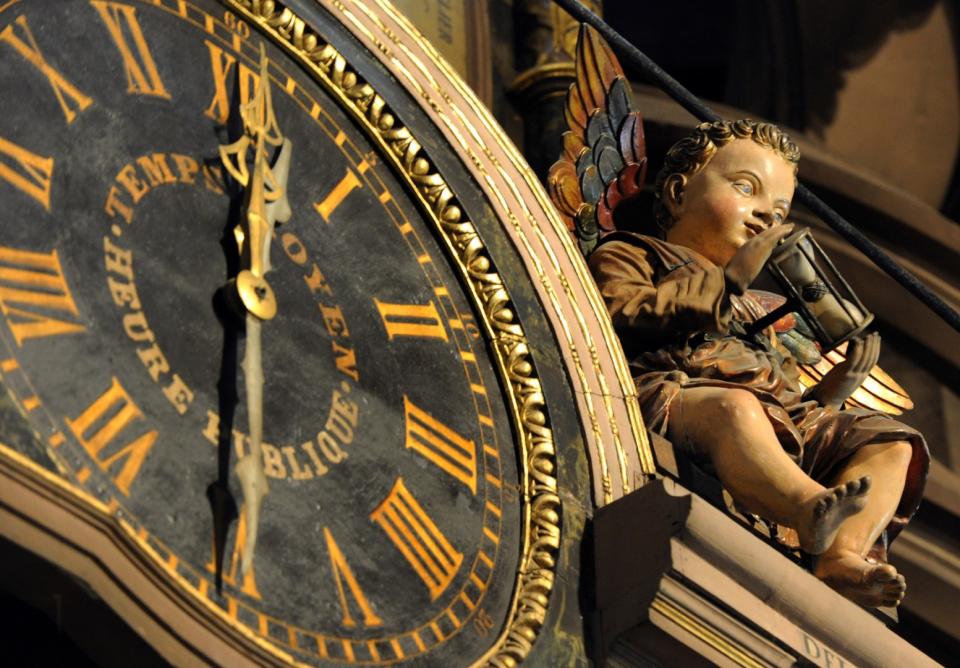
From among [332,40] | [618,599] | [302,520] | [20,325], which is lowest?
[618,599]

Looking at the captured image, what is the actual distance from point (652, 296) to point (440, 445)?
793 mm

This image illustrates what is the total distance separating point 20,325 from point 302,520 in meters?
0.60

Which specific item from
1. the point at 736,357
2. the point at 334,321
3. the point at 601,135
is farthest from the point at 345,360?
the point at 601,135

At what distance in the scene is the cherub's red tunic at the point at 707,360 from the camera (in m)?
4.99

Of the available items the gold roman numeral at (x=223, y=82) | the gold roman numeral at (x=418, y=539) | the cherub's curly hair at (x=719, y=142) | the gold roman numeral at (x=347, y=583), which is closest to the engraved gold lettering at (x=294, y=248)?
the gold roman numeral at (x=223, y=82)

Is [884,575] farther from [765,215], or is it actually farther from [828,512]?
[765,215]

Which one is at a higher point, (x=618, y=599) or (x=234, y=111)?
(x=234, y=111)

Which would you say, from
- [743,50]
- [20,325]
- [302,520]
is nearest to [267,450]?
[302,520]

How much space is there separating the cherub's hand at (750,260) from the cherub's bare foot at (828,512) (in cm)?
55

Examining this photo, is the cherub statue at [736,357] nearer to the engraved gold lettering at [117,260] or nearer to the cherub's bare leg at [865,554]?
the cherub's bare leg at [865,554]

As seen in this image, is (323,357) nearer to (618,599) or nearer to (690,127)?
(618,599)

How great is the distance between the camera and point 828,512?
4.52 metres

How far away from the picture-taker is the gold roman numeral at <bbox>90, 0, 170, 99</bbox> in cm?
425

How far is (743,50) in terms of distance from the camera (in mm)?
8688
